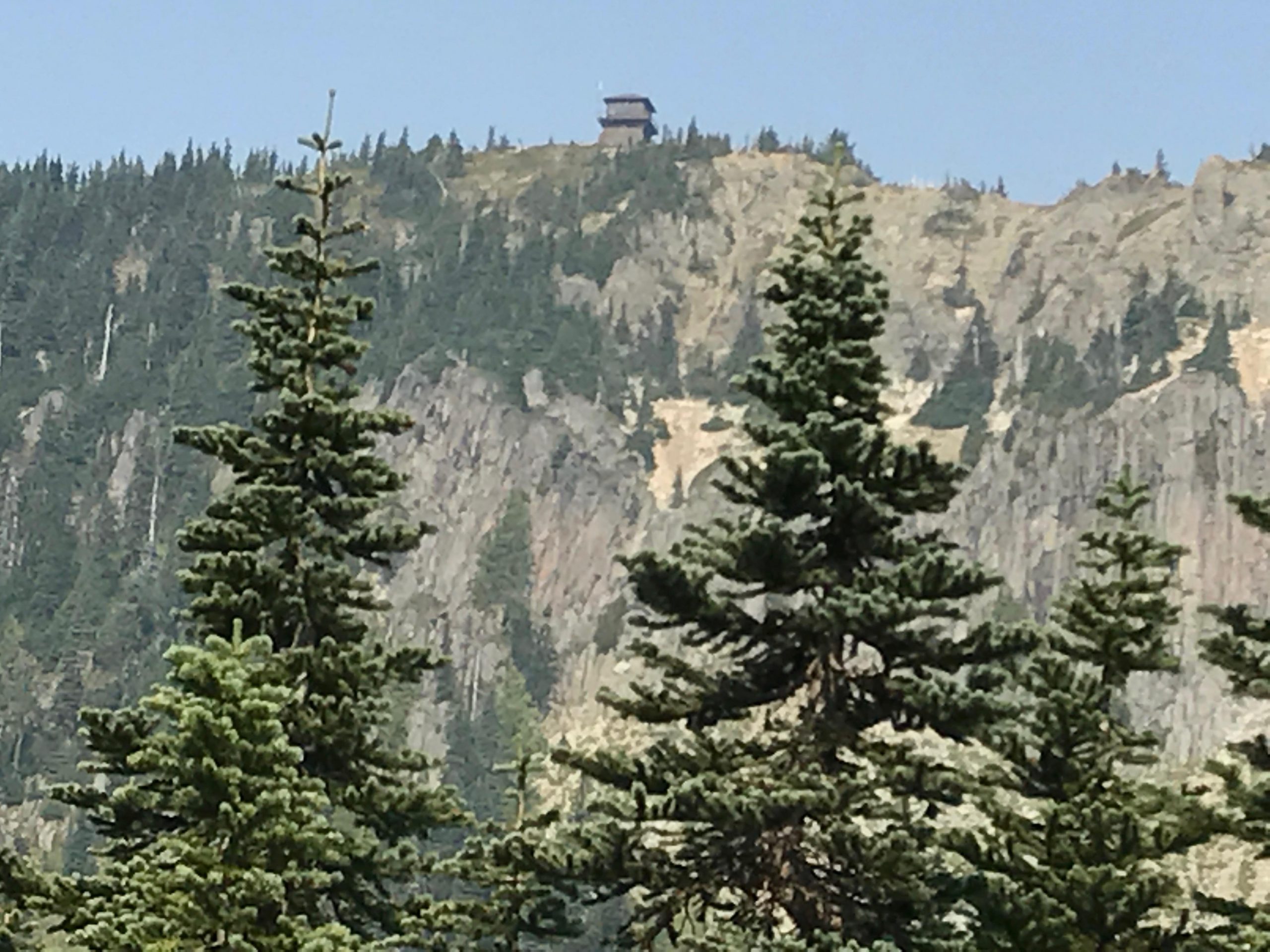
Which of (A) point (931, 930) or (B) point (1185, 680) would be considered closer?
(A) point (931, 930)

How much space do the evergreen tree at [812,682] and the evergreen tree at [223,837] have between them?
336 cm

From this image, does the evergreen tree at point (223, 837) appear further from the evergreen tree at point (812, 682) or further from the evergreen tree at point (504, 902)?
the evergreen tree at point (504, 902)

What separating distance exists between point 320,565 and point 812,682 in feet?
23.0

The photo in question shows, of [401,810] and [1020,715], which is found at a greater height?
[1020,715]

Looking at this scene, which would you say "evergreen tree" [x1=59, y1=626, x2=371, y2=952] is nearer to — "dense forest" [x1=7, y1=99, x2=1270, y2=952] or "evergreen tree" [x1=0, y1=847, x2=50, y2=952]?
"dense forest" [x1=7, y1=99, x2=1270, y2=952]

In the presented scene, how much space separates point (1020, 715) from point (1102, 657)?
397 centimetres

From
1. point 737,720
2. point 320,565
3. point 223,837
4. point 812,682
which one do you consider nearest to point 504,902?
point 737,720

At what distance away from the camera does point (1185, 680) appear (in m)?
A: 164

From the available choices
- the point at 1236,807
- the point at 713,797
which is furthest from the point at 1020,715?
the point at 713,797

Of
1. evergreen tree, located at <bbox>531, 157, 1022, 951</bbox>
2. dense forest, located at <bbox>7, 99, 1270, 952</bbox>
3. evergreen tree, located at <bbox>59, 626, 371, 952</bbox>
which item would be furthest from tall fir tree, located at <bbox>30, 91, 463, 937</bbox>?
evergreen tree, located at <bbox>531, 157, 1022, 951</bbox>

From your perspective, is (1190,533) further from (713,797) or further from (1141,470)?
(713,797)

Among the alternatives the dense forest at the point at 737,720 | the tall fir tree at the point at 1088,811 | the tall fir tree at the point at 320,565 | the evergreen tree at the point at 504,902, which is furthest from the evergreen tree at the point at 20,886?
the tall fir tree at the point at 1088,811

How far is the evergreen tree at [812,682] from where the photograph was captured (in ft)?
63.9

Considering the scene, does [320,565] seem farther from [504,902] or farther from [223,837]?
[504,902]
